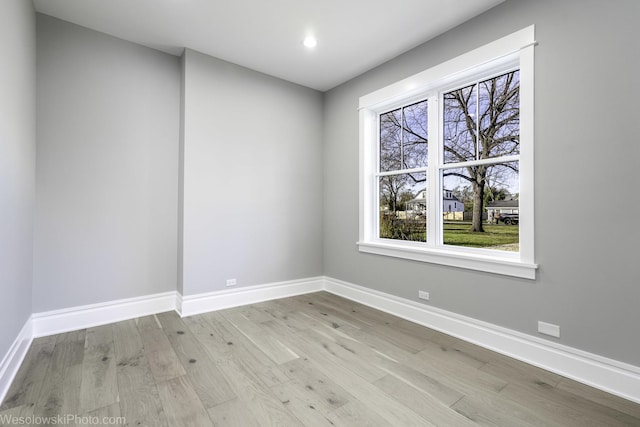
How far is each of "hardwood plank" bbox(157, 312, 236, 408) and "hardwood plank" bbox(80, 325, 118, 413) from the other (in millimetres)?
434

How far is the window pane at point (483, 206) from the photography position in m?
2.59

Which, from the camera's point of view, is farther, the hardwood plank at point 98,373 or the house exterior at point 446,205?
the house exterior at point 446,205

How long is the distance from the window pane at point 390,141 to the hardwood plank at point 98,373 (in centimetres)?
328

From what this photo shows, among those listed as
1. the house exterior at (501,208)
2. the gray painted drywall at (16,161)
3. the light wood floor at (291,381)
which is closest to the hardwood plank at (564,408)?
the light wood floor at (291,381)

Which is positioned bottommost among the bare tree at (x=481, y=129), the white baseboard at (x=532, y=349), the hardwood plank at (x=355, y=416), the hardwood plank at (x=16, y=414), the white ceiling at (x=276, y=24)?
the hardwood plank at (x=355, y=416)

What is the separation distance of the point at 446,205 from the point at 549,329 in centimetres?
134

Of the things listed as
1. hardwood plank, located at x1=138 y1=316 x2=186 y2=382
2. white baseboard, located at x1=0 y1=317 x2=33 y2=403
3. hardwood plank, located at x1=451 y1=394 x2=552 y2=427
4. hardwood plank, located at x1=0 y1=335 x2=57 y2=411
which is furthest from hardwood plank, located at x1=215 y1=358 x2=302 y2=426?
white baseboard, located at x1=0 y1=317 x2=33 y2=403

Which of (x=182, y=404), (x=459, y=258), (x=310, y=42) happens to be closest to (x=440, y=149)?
(x=459, y=258)

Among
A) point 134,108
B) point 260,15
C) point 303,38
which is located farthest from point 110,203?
point 303,38

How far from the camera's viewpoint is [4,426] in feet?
5.18

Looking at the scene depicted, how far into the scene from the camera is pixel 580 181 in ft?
6.87

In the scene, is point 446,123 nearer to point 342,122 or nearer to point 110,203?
point 342,122

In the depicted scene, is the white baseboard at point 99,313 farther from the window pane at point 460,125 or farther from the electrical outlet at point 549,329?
the electrical outlet at point 549,329

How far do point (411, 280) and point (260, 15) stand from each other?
9.76 ft
